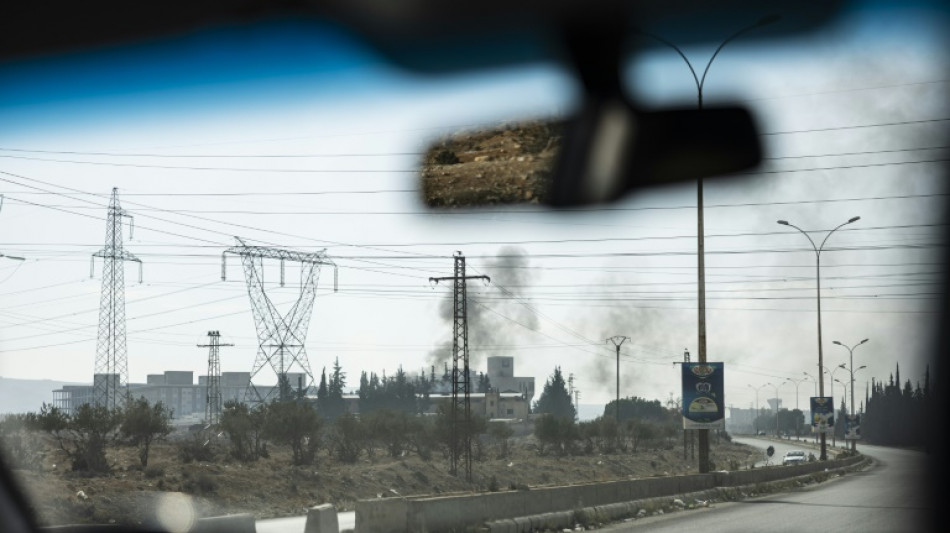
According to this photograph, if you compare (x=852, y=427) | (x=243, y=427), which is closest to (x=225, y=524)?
(x=243, y=427)

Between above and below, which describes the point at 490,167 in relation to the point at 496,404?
above

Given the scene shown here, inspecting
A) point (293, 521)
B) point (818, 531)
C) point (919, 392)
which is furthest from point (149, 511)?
point (919, 392)

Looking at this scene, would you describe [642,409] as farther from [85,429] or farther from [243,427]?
[85,429]

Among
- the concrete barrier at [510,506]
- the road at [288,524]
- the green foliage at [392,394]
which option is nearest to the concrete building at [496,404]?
the green foliage at [392,394]

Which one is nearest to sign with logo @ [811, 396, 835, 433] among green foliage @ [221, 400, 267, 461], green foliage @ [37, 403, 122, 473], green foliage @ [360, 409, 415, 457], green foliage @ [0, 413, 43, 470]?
green foliage @ [360, 409, 415, 457]

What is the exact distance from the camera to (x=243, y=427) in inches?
2483

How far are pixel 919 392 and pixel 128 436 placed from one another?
146m

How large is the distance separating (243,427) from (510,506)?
152 feet

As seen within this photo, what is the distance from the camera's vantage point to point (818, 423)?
2591 inches

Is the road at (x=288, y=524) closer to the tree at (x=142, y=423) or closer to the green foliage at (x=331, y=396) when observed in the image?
the tree at (x=142, y=423)

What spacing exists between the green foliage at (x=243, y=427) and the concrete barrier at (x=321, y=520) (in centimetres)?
4725

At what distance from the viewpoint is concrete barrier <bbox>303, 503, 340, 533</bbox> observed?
44.1 feet

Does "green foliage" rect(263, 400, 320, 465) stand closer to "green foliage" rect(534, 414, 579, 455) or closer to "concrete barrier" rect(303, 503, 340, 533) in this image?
"green foliage" rect(534, 414, 579, 455)

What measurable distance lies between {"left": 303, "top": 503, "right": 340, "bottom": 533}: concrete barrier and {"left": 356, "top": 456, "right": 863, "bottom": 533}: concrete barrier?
4.65 ft
